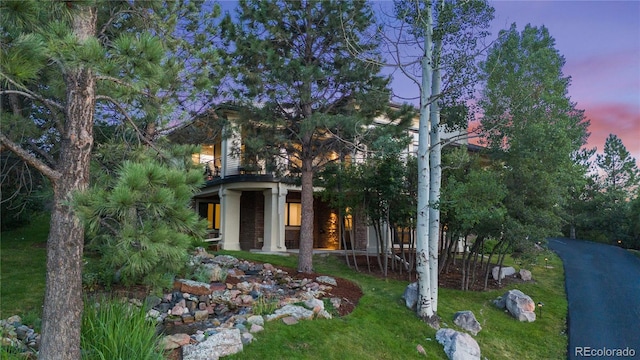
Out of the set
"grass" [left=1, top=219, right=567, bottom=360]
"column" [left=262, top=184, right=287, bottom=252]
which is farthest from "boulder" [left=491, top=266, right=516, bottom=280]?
"column" [left=262, top=184, right=287, bottom=252]

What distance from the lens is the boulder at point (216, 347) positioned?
4.85m

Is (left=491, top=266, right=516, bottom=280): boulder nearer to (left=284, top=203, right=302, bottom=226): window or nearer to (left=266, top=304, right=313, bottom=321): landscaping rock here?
(left=266, top=304, right=313, bottom=321): landscaping rock

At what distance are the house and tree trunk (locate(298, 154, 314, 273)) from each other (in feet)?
4.90

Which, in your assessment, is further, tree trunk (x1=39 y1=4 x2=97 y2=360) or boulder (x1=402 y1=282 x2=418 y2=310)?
boulder (x1=402 y1=282 x2=418 y2=310)

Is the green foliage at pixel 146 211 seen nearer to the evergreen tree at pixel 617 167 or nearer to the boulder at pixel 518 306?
the boulder at pixel 518 306

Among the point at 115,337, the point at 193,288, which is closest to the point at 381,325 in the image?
the point at 193,288

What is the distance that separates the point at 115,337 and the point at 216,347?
1.20 meters

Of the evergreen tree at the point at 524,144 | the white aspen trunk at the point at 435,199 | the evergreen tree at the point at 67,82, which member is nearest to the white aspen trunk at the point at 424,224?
the white aspen trunk at the point at 435,199

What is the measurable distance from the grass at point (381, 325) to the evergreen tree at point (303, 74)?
2.58 meters

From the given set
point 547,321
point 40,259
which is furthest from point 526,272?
point 40,259

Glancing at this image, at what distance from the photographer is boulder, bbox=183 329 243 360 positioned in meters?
4.85

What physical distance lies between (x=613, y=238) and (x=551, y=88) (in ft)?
44.9

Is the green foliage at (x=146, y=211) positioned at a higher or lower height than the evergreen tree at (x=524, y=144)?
lower

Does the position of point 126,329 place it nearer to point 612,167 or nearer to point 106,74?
point 106,74
